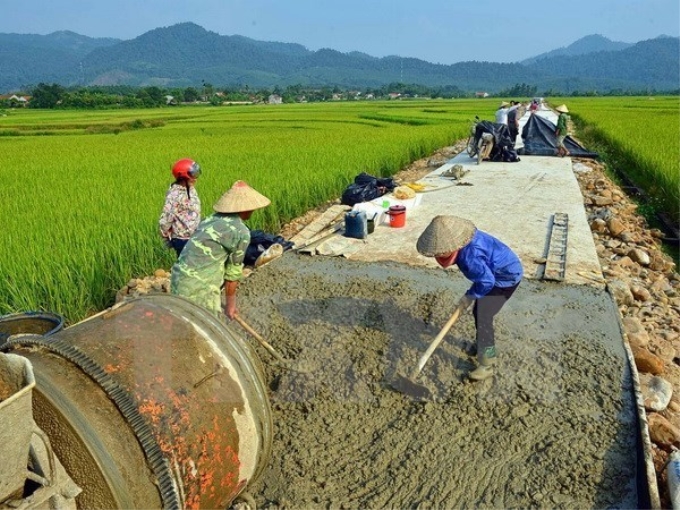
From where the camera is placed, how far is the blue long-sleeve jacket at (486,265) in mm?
3021

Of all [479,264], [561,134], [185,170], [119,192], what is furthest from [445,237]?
[561,134]

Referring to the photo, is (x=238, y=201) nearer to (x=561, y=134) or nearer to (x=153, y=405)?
(x=153, y=405)

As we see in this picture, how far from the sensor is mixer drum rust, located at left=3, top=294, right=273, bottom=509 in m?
1.55

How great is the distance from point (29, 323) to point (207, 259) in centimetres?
130

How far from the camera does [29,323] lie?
126 inches

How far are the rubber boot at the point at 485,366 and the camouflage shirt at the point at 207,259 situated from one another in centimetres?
167

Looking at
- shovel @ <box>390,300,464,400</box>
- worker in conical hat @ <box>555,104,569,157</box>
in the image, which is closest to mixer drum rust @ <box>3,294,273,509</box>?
shovel @ <box>390,300,464,400</box>

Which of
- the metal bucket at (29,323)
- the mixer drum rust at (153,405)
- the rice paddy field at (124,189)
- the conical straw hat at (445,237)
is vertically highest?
the conical straw hat at (445,237)

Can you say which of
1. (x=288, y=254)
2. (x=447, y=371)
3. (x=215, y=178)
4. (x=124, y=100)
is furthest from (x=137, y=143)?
(x=124, y=100)

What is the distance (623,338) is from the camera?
3.66 metres

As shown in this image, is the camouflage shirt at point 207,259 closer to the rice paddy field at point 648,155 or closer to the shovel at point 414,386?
the shovel at point 414,386

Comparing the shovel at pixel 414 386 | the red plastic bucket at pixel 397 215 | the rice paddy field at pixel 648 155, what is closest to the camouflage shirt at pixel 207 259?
the shovel at pixel 414 386

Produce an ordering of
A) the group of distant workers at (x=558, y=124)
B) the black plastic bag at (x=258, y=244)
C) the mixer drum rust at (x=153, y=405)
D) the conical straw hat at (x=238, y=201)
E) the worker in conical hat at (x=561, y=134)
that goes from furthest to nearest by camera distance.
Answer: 1. the worker in conical hat at (x=561, y=134)
2. the group of distant workers at (x=558, y=124)
3. the black plastic bag at (x=258, y=244)
4. the conical straw hat at (x=238, y=201)
5. the mixer drum rust at (x=153, y=405)

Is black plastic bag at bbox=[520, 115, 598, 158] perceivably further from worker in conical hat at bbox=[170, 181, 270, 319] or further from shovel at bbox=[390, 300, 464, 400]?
worker in conical hat at bbox=[170, 181, 270, 319]
